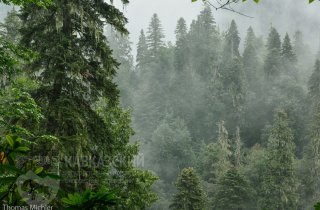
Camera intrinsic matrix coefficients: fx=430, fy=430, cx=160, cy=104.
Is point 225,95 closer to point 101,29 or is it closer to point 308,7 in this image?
point 101,29

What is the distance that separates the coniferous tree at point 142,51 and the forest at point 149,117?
239 millimetres

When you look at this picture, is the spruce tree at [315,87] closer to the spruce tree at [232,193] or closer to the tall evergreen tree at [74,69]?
the spruce tree at [232,193]

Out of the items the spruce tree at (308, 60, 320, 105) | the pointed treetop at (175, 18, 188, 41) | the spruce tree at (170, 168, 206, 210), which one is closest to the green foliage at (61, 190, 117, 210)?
the spruce tree at (170, 168, 206, 210)

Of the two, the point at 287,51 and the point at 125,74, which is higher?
the point at 125,74

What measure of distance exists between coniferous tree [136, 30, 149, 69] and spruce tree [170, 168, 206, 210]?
66.1 m

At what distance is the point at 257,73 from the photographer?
271ft

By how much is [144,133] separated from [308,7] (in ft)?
414

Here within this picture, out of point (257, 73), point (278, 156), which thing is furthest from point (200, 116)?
point (278, 156)

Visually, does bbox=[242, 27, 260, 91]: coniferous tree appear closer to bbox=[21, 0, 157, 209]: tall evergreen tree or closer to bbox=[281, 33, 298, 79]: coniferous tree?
bbox=[281, 33, 298, 79]: coniferous tree

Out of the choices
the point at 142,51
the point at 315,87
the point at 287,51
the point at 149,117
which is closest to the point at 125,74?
the point at 142,51

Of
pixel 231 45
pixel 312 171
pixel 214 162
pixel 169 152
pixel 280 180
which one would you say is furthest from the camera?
pixel 231 45

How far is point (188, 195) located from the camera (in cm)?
3338

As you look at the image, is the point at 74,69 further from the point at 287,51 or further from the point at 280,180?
the point at 287,51

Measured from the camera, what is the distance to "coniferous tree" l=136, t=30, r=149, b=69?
3900 inches
